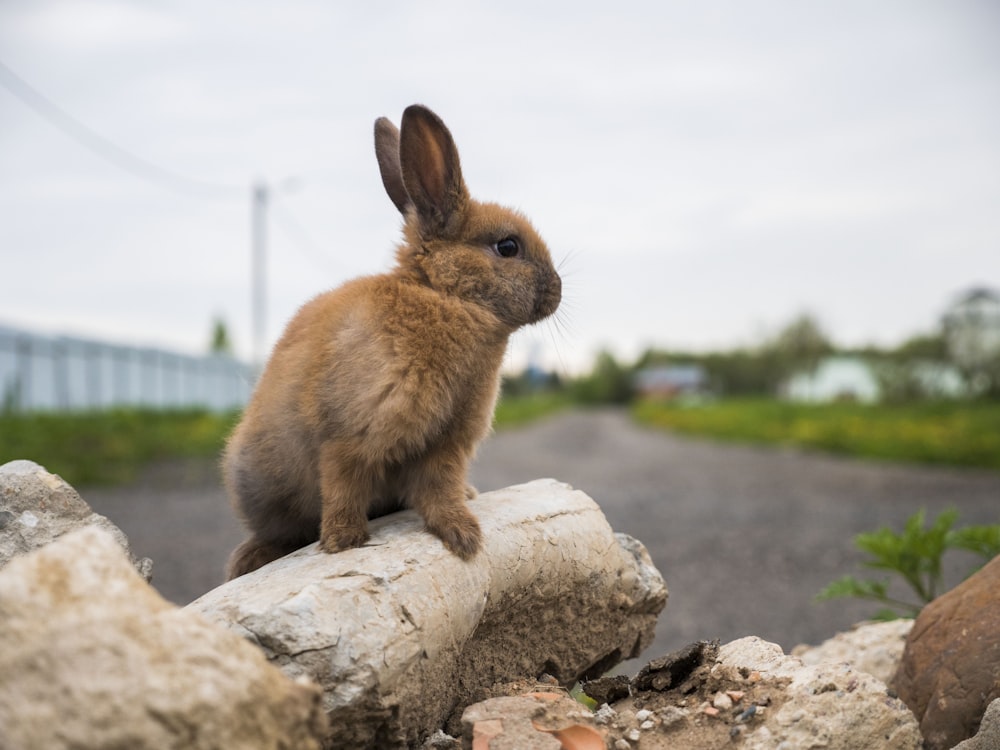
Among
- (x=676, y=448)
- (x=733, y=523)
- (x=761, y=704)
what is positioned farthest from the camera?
(x=676, y=448)

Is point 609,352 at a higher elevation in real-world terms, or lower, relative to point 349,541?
lower

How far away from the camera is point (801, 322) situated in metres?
46.0

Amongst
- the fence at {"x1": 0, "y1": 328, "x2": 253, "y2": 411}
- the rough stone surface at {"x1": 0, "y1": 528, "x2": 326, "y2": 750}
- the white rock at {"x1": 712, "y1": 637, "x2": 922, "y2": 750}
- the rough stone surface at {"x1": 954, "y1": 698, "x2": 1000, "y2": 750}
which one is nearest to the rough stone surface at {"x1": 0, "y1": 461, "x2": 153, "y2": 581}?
the rough stone surface at {"x1": 0, "y1": 528, "x2": 326, "y2": 750}

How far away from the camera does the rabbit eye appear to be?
10.6 ft

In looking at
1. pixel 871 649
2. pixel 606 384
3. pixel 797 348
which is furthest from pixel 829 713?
pixel 606 384

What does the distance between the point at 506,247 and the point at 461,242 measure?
6.4 inches

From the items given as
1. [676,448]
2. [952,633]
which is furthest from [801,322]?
[952,633]

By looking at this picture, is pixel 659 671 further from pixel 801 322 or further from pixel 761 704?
pixel 801 322

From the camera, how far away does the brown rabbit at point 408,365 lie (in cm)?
295

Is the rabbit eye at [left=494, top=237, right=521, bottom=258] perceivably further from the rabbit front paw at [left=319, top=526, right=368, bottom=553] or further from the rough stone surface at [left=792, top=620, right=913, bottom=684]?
the rough stone surface at [left=792, top=620, right=913, bottom=684]

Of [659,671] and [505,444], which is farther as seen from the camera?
[505,444]

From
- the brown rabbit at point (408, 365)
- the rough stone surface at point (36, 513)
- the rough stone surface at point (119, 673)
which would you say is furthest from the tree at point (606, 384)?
the rough stone surface at point (119, 673)

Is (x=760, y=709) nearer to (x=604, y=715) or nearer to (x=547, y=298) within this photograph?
(x=604, y=715)

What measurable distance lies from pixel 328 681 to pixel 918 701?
7.55 feet
